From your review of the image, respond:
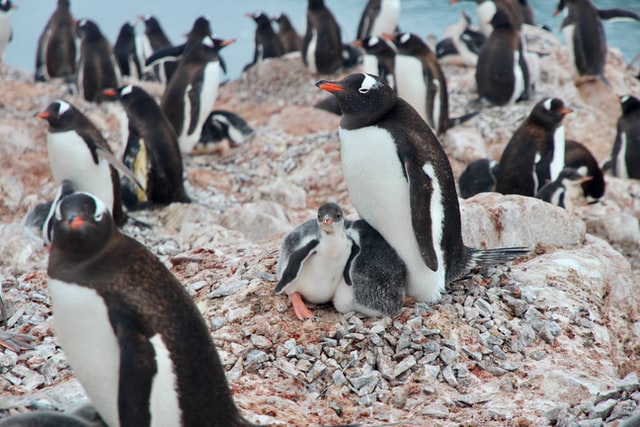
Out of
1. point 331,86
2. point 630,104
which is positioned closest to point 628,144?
point 630,104

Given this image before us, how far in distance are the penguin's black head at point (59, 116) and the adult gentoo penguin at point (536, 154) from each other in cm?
358

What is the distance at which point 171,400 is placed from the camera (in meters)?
2.51

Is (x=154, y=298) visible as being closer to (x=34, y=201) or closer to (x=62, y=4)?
(x=34, y=201)

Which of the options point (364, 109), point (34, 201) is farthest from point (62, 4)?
point (364, 109)

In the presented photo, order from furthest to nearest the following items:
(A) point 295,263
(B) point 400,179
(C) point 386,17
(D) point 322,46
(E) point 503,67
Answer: (C) point 386,17, (D) point 322,46, (E) point 503,67, (B) point 400,179, (A) point 295,263

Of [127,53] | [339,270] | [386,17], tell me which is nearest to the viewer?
[339,270]

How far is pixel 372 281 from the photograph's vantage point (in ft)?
12.2

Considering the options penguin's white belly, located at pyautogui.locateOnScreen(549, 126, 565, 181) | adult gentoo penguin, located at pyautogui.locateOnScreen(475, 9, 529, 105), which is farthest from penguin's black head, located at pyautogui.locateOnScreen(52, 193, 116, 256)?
adult gentoo penguin, located at pyautogui.locateOnScreen(475, 9, 529, 105)

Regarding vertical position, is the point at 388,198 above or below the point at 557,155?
above

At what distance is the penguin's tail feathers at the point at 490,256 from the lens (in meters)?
4.18

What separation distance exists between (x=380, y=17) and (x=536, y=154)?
6958 mm

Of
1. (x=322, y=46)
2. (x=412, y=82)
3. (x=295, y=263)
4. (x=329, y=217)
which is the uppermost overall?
(x=329, y=217)

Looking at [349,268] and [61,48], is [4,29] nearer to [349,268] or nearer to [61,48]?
[61,48]

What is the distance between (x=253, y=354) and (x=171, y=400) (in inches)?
41.6
